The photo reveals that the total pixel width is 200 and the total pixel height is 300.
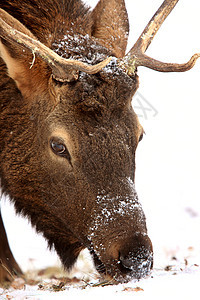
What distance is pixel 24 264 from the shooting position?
6719 mm

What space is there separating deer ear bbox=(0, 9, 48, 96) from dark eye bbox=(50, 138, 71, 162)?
0.62 m

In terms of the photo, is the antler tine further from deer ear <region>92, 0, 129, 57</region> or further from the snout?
the snout

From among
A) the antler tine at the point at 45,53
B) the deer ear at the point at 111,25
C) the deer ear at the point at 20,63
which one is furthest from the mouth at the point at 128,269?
the deer ear at the point at 111,25

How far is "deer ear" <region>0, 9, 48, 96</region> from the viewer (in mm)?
4574

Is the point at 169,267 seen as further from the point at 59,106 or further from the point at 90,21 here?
the point at 90,21

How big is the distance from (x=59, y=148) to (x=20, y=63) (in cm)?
90

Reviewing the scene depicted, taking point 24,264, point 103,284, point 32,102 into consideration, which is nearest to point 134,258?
point 103,284

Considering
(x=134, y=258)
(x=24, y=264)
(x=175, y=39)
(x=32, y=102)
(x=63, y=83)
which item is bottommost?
(x=24, y=264)

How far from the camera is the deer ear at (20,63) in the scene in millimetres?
4574

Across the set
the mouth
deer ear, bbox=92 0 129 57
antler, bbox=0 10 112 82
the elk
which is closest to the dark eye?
the elk

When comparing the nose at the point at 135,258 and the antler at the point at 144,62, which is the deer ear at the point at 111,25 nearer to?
the antler at the point at 144,62

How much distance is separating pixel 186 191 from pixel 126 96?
4560 millimetres

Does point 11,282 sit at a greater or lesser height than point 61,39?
lesser

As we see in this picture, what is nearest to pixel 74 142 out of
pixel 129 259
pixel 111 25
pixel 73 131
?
pixel 73 131
